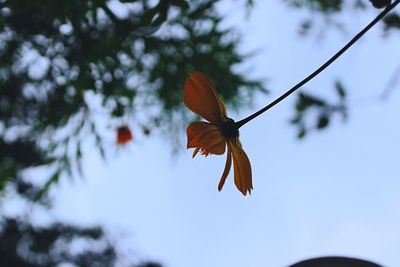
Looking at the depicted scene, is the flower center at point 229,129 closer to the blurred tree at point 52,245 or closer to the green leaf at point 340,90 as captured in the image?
the green leaf at point 340,90

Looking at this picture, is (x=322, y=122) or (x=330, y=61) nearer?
(x=330, y=61)

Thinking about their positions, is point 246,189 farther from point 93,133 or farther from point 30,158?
point 30,158

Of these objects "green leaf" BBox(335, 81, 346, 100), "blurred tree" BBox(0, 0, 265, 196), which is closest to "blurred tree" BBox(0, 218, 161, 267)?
"blurred tree" BBox(0, 0, 265, 196)

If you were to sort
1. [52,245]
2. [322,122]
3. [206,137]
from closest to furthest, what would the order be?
[206,137], [322,122], [52,245]

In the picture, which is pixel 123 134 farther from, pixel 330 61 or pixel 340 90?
pixel 330 61

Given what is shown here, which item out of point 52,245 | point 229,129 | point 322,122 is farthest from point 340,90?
point 52,245

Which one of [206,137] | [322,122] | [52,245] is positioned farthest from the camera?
[52,245]

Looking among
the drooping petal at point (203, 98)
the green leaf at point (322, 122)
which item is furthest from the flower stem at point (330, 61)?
the green leaf at point (322, 122)
